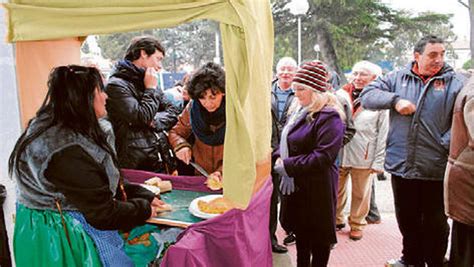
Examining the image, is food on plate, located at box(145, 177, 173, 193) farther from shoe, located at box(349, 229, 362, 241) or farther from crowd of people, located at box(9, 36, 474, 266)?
shoe, located at box(349, 229, 362, 241)

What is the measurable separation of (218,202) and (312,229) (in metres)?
0.78

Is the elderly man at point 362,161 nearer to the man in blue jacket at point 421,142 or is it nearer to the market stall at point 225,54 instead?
the man in blue jacket at point 421,142

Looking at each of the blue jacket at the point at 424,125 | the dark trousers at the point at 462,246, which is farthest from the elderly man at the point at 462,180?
the blue jacket at the point at 424,125

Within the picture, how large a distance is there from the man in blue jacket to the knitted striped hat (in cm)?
61

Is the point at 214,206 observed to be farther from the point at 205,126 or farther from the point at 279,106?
the point at 279,106

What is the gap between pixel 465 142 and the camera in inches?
84.2

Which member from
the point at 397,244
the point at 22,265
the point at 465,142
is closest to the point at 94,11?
the point at 22,265

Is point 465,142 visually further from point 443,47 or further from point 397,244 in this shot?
point 397,244

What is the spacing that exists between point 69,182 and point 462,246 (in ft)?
7.13

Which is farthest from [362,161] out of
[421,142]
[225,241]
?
[225,241]

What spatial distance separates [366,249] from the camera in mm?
3348

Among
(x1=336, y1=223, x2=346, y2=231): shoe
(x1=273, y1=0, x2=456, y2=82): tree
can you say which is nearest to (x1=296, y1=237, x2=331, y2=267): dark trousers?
(x1=336, y1=223, x2=346, y2=231): shoe

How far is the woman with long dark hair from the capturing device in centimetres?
143

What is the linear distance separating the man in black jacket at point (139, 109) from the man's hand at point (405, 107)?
5.21 ft
